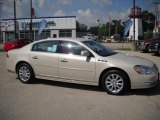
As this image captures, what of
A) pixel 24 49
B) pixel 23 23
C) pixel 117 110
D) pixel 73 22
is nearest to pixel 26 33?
pixel 23 23

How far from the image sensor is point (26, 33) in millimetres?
56062

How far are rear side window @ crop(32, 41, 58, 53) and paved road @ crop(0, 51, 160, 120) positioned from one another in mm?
1138

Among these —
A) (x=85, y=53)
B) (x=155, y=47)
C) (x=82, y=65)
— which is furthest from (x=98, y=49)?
(x=155, y=47)

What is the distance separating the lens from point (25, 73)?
7.81m

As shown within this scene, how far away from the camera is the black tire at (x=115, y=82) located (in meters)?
6.33

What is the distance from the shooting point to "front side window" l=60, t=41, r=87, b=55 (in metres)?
6.96

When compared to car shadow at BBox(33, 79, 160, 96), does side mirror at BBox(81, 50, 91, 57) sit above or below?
above

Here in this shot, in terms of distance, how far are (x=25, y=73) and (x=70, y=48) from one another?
6.16ft

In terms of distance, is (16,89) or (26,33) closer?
(16,89)

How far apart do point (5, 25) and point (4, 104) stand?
2121 inches

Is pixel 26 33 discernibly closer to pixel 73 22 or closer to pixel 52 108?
pixel 73 22

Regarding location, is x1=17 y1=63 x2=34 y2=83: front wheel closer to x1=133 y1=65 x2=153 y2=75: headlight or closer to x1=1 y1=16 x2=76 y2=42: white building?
x1=133 y1=65 x2=153 y2=75: headlight

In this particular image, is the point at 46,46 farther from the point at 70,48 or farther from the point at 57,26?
the point at 57,26

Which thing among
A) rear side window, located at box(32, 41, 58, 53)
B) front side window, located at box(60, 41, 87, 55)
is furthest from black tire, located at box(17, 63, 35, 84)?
front side window, located at box(60, 41, 87, 55)
